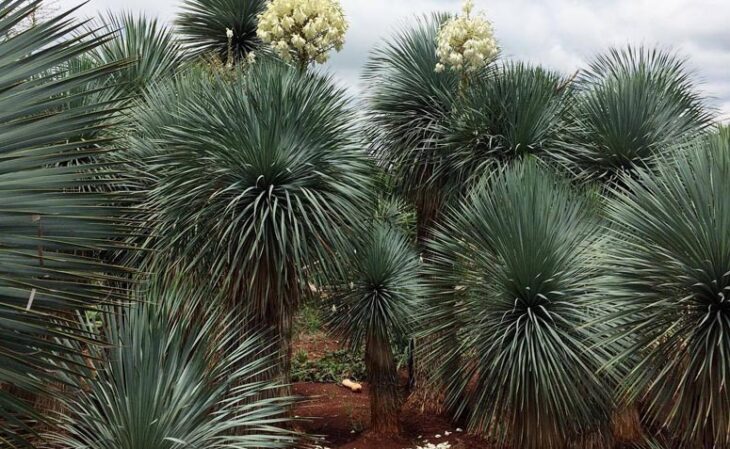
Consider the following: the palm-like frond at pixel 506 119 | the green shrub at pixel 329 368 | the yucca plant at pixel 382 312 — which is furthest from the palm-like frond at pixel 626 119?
the green shrub at pixel 329 368

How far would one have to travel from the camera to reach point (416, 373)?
11484mm

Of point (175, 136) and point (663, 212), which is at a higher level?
point (175, 136)

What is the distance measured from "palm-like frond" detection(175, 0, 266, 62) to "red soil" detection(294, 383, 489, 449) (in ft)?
19.7

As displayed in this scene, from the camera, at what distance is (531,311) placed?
22.0ft

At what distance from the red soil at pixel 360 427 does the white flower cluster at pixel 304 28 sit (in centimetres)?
432

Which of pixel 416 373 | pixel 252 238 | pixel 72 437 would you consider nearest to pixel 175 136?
pixel 252 238

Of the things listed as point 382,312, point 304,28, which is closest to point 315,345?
point 382,312

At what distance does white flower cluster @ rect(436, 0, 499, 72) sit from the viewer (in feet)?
31.4

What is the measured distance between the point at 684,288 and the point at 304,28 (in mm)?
5018

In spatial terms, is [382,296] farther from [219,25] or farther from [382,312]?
[219,25]

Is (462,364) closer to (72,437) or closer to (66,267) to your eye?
(72,437)

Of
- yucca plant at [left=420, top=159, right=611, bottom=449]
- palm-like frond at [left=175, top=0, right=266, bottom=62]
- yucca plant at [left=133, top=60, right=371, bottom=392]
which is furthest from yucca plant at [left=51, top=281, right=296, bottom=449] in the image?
palm-like frond at [left=175, top=0, right=266, bottom=62]

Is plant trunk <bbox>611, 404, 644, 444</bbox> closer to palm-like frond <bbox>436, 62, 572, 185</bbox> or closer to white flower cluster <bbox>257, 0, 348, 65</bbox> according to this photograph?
palm-like frond <bbox>436, 62, 572, 185</bbox>

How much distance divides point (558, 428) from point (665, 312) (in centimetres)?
210
